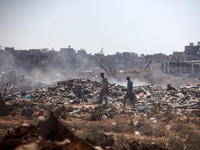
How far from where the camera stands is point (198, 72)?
34625 mm

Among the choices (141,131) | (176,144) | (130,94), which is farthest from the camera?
(130,94)

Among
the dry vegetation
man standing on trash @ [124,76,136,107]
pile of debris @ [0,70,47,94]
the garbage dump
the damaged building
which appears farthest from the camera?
the damaged building

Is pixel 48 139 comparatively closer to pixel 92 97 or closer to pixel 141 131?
pixel 141 131

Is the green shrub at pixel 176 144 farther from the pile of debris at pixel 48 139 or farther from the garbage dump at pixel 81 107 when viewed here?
the pile of debris at pixel 48 139

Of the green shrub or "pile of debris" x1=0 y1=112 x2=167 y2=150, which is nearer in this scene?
"pile of debris" x1=0 y1=112 x2=167 y2=150

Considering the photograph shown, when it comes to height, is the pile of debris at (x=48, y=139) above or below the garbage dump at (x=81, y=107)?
above

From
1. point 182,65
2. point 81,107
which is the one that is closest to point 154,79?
point 182,65

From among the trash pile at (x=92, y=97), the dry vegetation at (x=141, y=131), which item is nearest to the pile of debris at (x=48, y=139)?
the dry vegetation at (x=141, y=131)

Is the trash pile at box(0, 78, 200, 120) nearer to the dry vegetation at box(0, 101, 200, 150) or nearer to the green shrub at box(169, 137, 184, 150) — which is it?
the dry vegetation at box(0, 101, 200, 150)

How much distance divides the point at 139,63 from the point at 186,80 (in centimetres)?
2272

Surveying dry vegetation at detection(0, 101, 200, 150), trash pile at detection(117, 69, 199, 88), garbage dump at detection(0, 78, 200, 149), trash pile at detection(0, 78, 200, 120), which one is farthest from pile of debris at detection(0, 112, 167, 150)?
trash pile at detection(117, 69, 199, 88)

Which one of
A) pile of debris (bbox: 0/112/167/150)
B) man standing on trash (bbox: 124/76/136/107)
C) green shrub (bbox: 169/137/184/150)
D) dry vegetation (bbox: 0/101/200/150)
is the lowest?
dry vegetation (bbox: 0/101/200/150)

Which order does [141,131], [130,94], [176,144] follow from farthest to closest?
[130,94] → [141,131] → [176,144]

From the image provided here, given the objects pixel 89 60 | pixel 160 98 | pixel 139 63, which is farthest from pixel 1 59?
pixel 160 98
